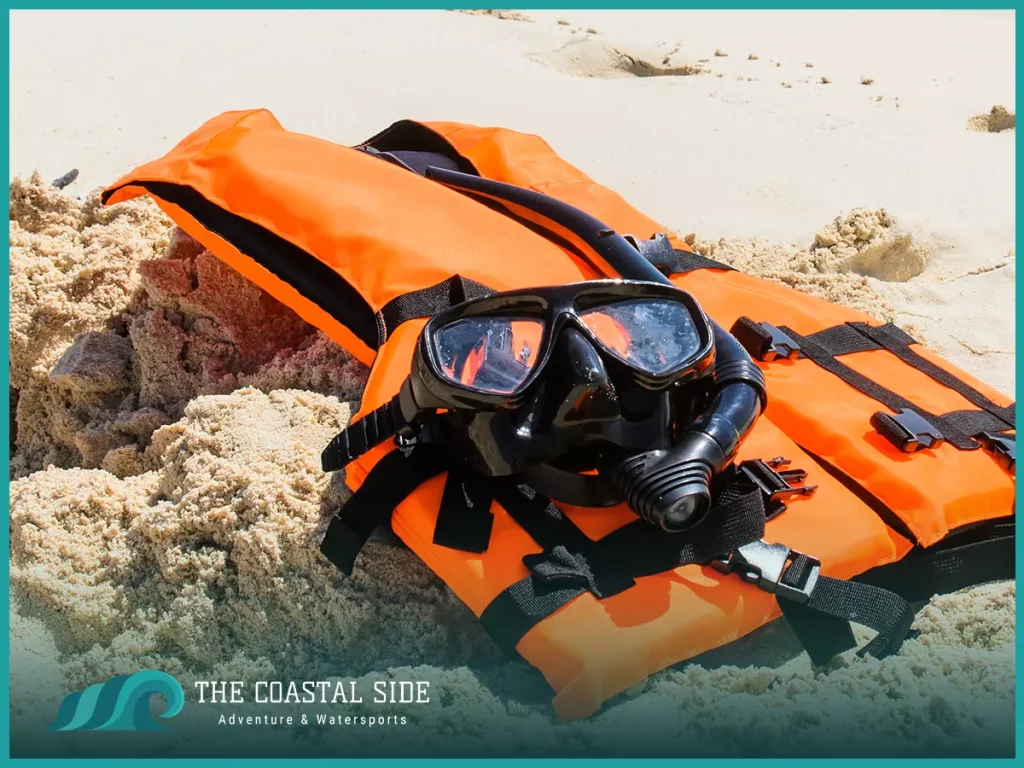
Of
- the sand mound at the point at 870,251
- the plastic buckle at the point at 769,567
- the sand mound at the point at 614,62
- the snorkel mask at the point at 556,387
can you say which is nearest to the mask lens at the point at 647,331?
the snorkel mask at the point at 556,387

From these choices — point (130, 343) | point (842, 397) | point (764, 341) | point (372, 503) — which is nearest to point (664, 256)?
point (764, 341)

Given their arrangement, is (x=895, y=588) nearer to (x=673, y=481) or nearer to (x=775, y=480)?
(x=775, y=480)

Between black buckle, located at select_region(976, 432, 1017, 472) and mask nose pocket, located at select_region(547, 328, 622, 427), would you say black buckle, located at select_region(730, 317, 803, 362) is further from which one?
mask nose pocket, located at select_region(547, 328, 622, 427)

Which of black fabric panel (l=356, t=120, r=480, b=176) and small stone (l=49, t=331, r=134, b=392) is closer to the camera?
small stone (l=49, t=331, r=134, b=392)

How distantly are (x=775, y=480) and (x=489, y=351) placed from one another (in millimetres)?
625

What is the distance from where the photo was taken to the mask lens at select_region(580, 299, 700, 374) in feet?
6.35

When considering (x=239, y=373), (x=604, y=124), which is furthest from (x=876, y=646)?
(x=604, y=124)

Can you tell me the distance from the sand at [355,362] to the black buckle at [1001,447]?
288mm

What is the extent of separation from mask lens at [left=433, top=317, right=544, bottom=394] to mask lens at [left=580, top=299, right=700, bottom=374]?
13 centimetres

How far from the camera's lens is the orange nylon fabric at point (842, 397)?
81.3 inches

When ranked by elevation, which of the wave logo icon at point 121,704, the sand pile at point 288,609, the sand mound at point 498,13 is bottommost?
the wave logo icon at point 121,704

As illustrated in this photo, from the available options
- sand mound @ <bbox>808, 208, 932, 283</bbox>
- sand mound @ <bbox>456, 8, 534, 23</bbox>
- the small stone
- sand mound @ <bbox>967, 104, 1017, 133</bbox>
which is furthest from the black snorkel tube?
sand mound @ <bbox>456, 8, 534, 23</bbox>

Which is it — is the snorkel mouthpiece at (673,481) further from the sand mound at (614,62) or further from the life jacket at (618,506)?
the sand mound at (614,62)

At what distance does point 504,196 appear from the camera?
2.76 metres
